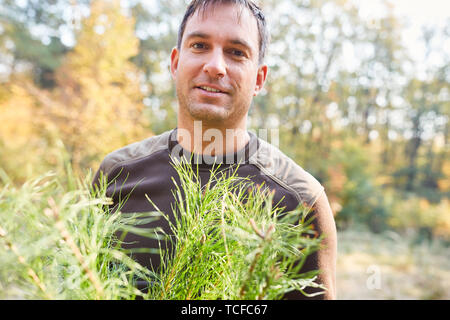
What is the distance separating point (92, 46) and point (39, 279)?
9.93m

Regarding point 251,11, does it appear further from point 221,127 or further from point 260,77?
point 221,127

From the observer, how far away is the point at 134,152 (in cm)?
167

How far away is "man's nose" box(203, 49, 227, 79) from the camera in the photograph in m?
1.32

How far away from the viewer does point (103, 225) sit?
55cm

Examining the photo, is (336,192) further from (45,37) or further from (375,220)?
(45,37)

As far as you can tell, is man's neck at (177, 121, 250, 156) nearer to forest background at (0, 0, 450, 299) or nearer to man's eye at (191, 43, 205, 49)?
man's eye at (191, 43, 205, 49)

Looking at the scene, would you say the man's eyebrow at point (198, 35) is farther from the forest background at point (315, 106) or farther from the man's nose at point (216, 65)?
the forest background at point (315, 106)

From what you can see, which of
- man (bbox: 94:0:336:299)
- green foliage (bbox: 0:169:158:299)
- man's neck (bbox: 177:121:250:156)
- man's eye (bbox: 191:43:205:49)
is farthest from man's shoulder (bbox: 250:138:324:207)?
green foliage (bbox: 0:169:158:299)

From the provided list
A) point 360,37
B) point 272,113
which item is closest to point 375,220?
point 272,113

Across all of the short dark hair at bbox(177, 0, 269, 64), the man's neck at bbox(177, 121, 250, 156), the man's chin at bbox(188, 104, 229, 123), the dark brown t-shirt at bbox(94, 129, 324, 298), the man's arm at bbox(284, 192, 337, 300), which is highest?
the short dark hair at bbox(177, 0, 269, 64)

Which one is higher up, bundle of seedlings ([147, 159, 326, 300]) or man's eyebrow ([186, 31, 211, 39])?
man's eyebrow ([186, 31, 211, 39])

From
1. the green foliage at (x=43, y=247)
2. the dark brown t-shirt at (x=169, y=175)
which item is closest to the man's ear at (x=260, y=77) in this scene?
the dark brown t-shirt at (x=169, y=175)

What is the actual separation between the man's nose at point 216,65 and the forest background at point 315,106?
448 cm
